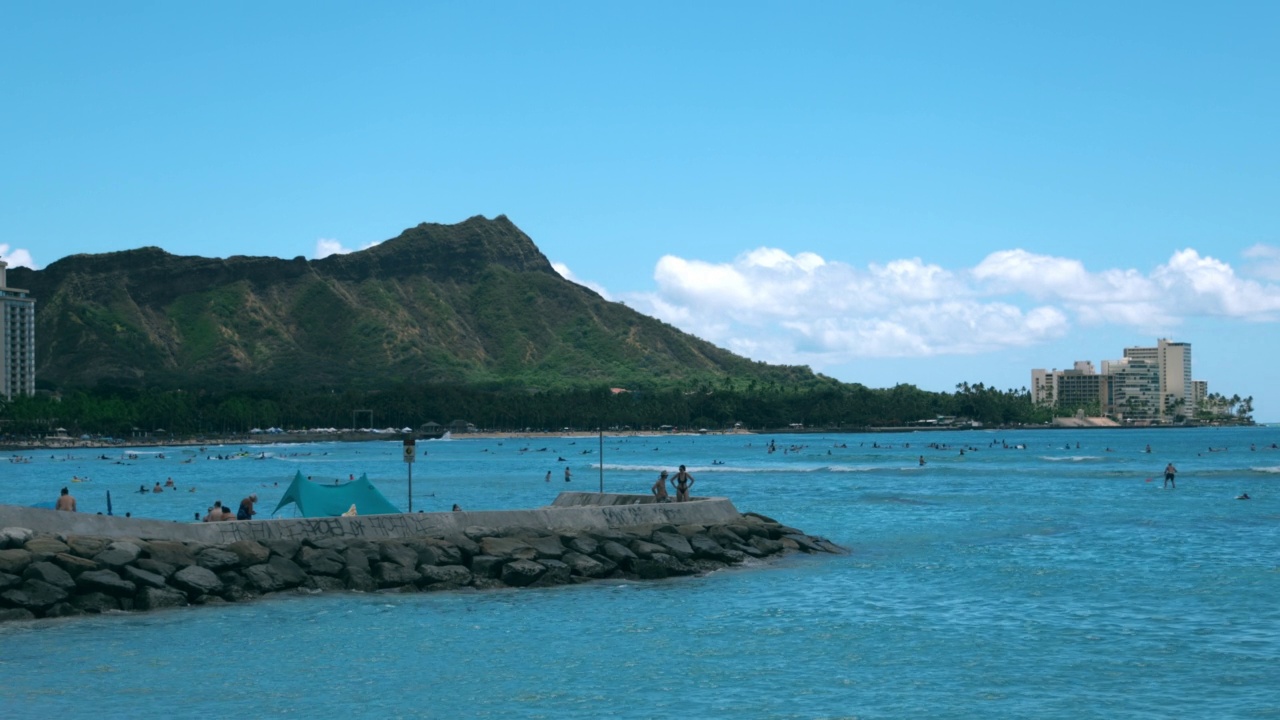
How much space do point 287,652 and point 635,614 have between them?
7909mm

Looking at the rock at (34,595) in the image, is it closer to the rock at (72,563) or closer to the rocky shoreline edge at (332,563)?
the rocky shoreline edge at (332,563)

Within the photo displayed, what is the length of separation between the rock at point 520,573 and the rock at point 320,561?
3881 millimetres

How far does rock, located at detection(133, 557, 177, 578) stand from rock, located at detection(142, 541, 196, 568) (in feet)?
0.46

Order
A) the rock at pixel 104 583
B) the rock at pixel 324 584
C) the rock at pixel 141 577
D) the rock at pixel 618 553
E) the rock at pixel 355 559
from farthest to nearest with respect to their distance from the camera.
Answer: the rock at pixel 618 553
the rock at pixel 355 559
the rock at pixel 324 584
the rock at pixel 141 577
the rock at pixel 104 583

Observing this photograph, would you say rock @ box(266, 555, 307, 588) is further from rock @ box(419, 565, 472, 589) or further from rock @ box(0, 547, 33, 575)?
rock @ box(0, 547, 33, 575)

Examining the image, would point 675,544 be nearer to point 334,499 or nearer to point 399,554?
point 399,554

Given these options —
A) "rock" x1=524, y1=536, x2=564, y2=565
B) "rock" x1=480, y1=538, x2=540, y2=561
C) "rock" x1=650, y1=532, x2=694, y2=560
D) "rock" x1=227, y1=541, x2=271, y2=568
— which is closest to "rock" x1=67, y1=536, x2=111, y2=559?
"rock" x1=227, y1=541, x2=271, y2=568

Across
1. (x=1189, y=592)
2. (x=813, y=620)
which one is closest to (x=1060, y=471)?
(x=1189, y=592)

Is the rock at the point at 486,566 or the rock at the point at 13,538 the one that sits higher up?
Result: the rock at the point at 13,538

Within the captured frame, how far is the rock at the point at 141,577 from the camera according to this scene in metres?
28.4

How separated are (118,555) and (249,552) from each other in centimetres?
292

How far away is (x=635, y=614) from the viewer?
29.1 metres

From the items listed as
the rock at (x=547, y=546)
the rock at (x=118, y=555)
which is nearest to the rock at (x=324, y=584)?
the rock at (x=118, y=555)

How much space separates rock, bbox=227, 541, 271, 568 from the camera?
30.4 metres
